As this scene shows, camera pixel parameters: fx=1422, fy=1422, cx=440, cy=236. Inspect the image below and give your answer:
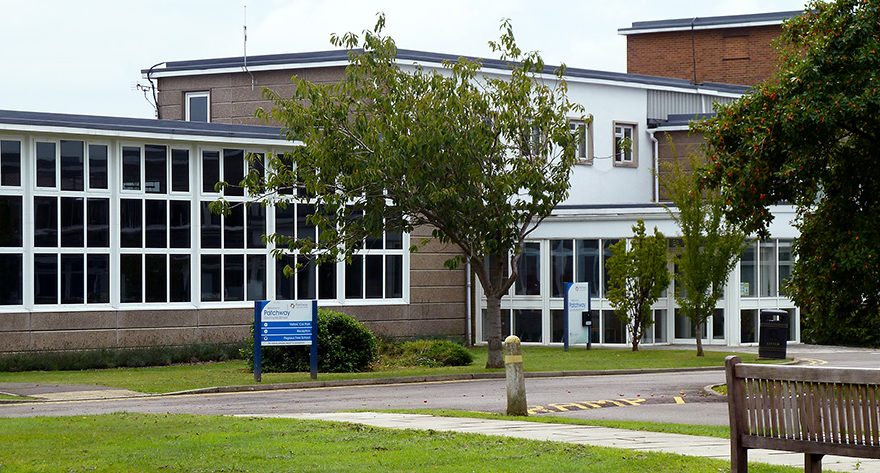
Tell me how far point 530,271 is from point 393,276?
4.84 meters

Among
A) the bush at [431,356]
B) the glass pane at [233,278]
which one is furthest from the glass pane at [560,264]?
the glass pane at [233,278]

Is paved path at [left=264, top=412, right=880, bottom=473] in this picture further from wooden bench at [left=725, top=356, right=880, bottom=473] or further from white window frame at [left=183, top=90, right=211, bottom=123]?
white window frame at [left=183, top=90, right=211, bottom=123]

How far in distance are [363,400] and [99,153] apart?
1436 centimetres

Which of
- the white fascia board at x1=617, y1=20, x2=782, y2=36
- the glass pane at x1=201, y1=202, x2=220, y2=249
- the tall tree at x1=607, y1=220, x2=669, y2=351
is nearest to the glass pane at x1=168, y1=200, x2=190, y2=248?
the glass pane at x1=201, y1=202, x2=220, y2=249

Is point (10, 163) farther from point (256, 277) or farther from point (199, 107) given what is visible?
point (199, 107)

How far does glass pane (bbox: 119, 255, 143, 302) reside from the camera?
34.6m

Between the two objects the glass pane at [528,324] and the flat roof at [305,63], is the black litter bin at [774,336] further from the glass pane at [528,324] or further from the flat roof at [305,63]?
the flat roof at [305,63]

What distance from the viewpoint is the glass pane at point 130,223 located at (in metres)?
34.5

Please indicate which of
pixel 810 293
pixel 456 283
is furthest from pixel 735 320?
pixel 810 293

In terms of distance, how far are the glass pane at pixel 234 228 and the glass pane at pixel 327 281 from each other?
2703mm

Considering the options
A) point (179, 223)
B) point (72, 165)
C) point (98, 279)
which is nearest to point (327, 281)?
point (179, 223)

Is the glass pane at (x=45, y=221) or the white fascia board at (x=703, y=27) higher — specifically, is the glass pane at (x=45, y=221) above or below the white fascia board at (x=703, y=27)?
below

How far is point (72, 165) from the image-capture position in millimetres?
33781

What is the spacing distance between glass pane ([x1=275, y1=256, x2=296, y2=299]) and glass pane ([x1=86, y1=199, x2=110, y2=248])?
16.5 feet
